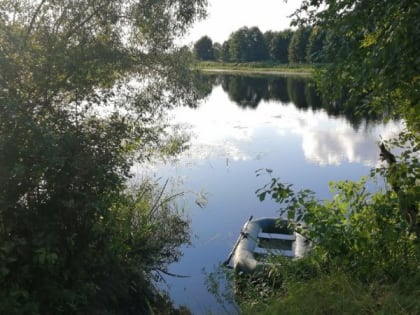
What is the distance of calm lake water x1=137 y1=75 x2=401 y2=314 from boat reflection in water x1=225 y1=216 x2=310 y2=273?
2.28 ft

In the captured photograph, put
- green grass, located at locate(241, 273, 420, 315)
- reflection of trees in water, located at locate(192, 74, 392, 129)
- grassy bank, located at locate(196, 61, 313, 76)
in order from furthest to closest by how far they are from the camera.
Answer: grassy bank, located at locate(196, 61, 313, 76) < reflection of trees in water, located at locate(192, 74, 392, 129) < green grass, located at locate(241, 273, 420, 315)

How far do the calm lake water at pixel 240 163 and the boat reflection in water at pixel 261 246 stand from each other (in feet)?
2.28

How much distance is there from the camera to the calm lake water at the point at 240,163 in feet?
28.7

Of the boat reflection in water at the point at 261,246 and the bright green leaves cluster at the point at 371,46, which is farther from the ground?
the bright green leaves cluster at the point at 371,46

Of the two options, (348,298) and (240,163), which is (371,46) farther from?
(240,163)

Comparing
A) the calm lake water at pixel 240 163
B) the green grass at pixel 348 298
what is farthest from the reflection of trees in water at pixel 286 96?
the green grass at pixel 348 298

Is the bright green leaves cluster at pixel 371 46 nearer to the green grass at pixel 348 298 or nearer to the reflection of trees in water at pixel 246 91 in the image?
the green grass at pixel 348 298

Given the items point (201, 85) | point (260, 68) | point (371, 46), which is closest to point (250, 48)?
point (260, 68)

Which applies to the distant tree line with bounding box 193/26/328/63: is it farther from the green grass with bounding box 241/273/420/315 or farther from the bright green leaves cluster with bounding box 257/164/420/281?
the green grass with bounding box 241/273/420/315

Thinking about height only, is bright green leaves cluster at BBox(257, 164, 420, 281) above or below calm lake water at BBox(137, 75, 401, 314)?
above

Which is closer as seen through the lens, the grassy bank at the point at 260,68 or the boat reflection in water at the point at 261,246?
the boat reflection in water at the point at 261,246

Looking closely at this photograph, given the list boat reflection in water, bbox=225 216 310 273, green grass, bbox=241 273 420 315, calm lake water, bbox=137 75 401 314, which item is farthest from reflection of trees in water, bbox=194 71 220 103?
green grass, bbox=241 273 420 315

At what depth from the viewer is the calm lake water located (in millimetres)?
8758

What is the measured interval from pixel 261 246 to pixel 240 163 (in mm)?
7584
